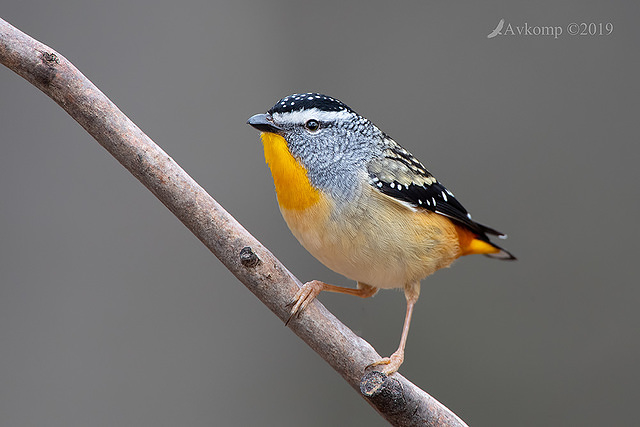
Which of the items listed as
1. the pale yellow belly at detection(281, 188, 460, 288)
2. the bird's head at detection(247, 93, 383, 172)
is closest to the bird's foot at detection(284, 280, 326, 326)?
the pale yellow belly at detection(281, 188, 460, 288)

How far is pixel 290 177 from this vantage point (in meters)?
2.48

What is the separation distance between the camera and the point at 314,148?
2535 mm

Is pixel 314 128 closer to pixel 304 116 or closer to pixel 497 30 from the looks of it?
pixel 304 116

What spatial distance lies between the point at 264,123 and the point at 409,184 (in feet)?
2.35

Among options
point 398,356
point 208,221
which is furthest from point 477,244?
point 208,221

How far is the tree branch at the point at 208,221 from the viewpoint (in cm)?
212

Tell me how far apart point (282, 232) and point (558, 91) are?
2243 mm

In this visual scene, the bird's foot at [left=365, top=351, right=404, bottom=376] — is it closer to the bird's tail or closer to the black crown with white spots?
the bird's tail

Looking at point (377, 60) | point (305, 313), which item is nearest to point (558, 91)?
point (377, 60)

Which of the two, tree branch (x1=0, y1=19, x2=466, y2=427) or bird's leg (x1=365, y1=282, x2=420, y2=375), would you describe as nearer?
tree branch (x1=0, y1=19, x2=466, y2=427)

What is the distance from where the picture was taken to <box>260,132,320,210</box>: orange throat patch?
2.48 m

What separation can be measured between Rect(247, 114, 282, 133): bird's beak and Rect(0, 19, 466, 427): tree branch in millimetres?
343

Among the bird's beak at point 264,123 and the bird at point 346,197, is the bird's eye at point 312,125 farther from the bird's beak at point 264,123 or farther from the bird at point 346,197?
the bird's beak at point 264,123

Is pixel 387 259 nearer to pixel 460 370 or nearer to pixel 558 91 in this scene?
pixel 460 370
